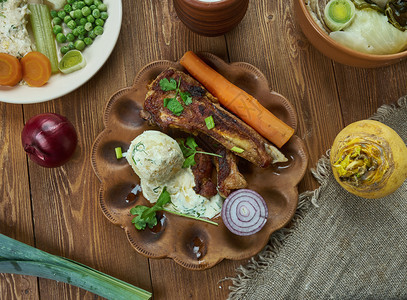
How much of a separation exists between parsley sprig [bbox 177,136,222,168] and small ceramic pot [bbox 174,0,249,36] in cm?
66

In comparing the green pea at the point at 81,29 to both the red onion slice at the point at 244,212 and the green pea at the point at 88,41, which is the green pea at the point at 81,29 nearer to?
the green pea at the point at 88,41

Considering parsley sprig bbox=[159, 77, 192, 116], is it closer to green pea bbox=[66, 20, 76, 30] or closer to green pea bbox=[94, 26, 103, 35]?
green pea bbox=[94, 26, 103, 35]

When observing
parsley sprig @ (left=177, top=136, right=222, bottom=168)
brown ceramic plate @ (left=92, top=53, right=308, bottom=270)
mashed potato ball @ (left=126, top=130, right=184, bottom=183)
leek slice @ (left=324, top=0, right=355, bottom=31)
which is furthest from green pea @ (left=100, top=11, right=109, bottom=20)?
leek slice @ (left=324, top=0, right=355, bottom=31)

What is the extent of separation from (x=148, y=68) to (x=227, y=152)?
2.36 feet

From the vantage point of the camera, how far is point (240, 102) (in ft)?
8.56

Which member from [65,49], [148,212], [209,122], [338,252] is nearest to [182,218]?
[148,212]

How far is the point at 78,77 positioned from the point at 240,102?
40.7 inches

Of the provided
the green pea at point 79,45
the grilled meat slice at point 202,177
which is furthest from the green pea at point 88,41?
the grilled meat slice at point 202,177

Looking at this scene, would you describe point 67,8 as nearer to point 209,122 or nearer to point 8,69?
point 8,69

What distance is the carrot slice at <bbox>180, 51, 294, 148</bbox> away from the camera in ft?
8.41

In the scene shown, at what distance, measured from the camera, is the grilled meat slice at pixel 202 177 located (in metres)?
2.59

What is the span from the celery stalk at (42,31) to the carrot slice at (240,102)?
0.86m

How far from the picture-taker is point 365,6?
2422mm

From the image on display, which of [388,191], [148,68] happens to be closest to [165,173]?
[148,68]
